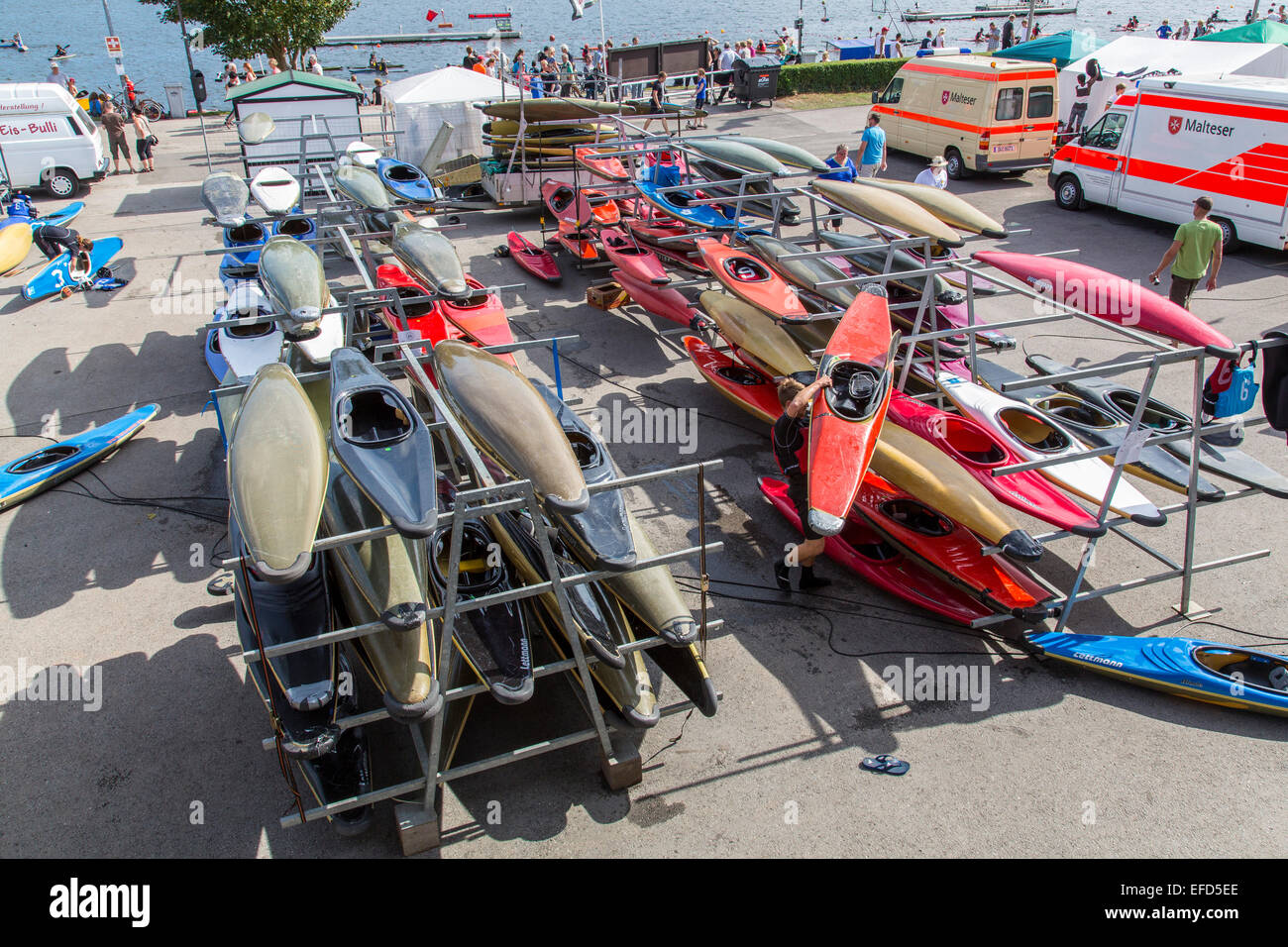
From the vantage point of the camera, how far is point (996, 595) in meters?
6.27

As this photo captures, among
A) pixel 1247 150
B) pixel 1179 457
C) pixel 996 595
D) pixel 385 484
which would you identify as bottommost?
pixel 996 595

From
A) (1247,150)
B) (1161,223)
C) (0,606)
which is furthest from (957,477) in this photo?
(1161,223)

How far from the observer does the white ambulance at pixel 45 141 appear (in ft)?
59.4

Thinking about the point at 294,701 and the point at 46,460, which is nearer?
the point at 294,701

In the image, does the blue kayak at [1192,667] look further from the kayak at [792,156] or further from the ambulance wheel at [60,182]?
the ambulance wheel at [60,182]

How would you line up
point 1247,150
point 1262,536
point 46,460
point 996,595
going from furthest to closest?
point 1247,150 → point 46,460 → point 1262,536 → point 996,595

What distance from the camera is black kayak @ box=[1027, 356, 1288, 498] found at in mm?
6824

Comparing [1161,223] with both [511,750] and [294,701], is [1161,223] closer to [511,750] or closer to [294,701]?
[511,750]

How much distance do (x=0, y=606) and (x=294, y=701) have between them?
3891 millimetres

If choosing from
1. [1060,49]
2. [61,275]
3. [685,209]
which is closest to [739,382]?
[685,209]

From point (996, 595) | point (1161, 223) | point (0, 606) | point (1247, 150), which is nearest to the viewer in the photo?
point (996, 595)

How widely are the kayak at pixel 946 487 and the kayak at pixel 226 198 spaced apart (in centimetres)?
976

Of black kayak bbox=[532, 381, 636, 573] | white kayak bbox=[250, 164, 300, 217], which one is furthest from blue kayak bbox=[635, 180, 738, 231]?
black kayak bbox=[532, 381, 636, 573]

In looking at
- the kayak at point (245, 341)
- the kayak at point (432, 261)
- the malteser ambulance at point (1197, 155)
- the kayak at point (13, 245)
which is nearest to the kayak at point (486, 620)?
the kayak at point (432, 261)
